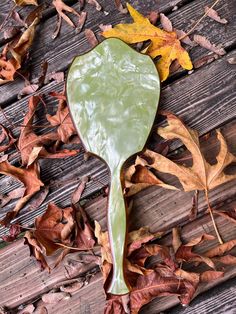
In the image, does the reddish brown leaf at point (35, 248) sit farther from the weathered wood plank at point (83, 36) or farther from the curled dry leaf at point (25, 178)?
the weathered wood plank at point (83, 36)

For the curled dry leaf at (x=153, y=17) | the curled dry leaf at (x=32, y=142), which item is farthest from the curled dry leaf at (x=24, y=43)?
the curled dry leaf at (x=153, y=17)

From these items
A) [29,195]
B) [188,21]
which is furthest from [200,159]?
[29,195]

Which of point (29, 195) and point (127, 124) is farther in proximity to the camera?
point (29, 195)

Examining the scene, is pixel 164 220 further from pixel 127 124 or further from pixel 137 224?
pixel 127 124

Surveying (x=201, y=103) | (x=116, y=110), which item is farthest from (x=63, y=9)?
(x=201, y=103)

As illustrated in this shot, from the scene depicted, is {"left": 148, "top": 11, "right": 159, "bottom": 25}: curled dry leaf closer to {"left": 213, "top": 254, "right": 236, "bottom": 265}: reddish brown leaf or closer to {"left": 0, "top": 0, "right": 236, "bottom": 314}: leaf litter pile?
{"left": 0, "top": 0, "right": 236, "bottom": 314}: leaf litter pile

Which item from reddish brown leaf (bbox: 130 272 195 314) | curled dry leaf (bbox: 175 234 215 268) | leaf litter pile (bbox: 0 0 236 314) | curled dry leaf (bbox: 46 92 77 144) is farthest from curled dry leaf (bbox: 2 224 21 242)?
curled dry leaf (bbox: 175 234 215 268)

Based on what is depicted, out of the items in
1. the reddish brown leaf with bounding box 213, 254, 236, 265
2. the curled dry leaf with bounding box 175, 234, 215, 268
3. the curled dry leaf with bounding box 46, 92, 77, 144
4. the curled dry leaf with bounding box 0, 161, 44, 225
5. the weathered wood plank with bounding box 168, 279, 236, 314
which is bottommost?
the weathered wood plank with bounding box 168, 279, 236, 314

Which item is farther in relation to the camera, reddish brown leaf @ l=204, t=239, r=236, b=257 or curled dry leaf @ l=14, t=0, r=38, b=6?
curled dry leaf @ l=14, t=0, r=38, b=6
